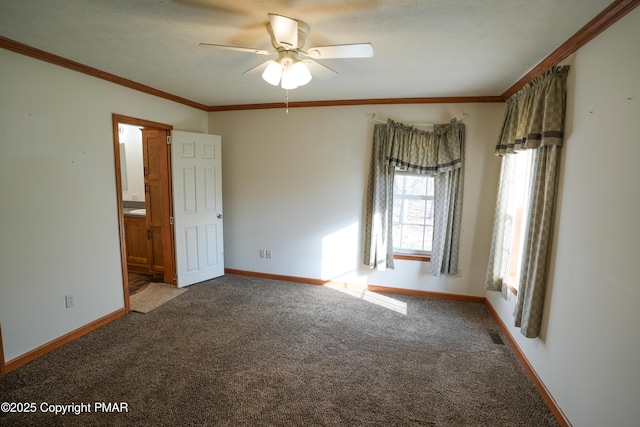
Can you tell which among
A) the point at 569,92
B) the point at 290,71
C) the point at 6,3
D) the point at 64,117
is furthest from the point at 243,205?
the point at 569,92

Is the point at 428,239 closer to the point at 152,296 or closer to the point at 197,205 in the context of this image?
the point at 197,205

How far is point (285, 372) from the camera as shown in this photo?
7.48 ft

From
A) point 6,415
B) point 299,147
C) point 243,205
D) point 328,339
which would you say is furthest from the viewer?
point 243,205

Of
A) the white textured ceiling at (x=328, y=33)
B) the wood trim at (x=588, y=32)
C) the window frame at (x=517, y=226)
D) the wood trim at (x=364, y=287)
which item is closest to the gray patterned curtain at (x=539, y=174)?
the wood trim at (x=588, y=32)

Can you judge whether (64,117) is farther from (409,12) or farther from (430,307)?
(430,307)

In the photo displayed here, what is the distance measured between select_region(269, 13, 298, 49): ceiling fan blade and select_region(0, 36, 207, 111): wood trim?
1.96m

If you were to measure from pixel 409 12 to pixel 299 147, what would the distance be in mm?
2485

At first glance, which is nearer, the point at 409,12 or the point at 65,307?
the point at 409,12

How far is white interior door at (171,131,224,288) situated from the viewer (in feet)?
12.3

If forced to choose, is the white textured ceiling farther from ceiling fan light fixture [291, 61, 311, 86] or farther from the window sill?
the window sill

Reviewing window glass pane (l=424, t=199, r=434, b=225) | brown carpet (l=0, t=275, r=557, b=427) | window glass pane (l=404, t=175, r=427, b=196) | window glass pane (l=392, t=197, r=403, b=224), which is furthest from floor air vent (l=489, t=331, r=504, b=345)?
window glass pane (l=404, t=175, r=427, b=196)

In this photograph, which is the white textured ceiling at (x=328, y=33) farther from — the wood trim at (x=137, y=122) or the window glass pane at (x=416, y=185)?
the window glass pane at (x=416, y=185)

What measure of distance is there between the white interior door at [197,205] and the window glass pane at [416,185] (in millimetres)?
2622

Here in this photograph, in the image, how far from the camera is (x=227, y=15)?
→ 1721 millimetres
